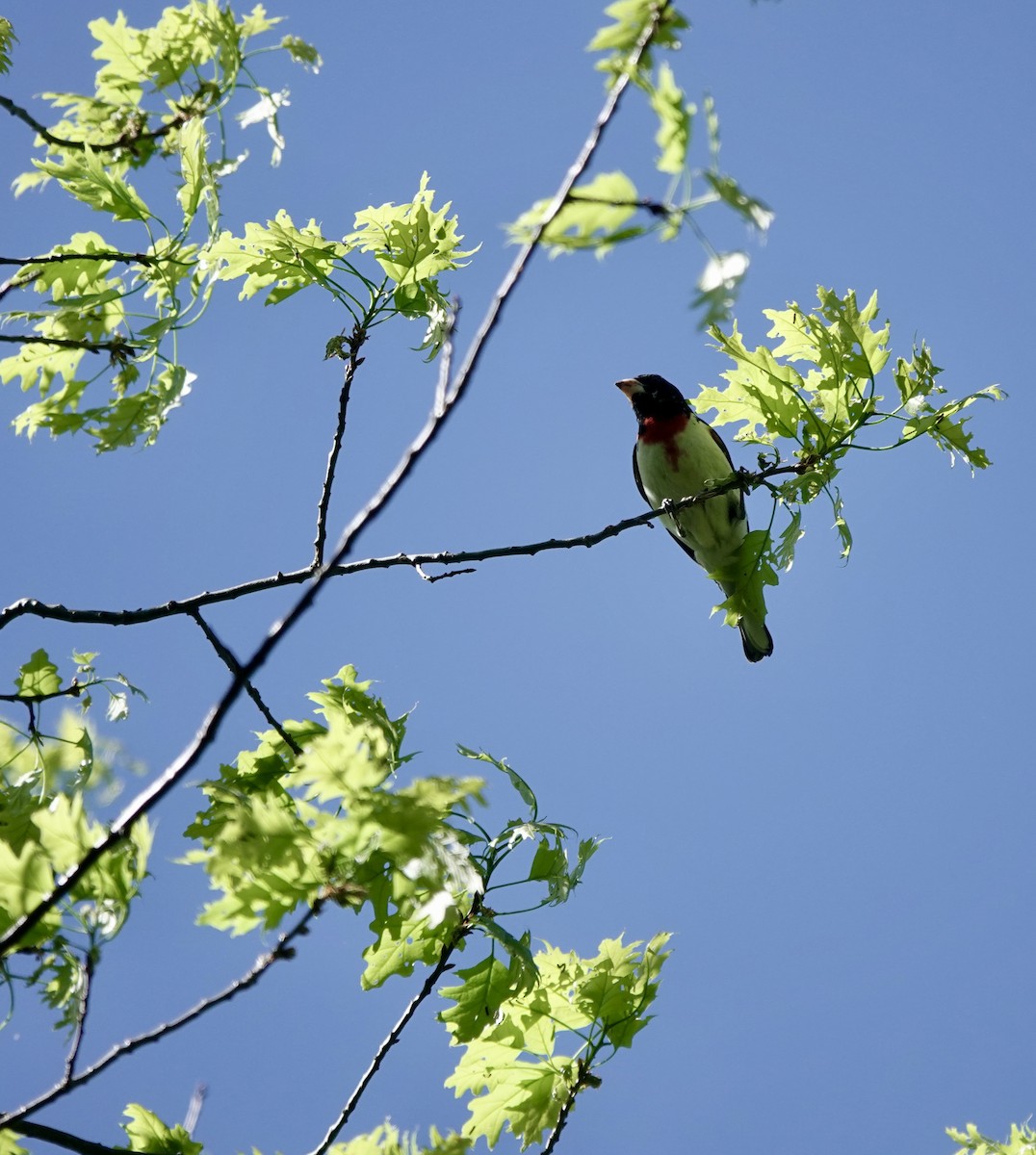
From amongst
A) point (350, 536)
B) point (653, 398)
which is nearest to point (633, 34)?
point (350, 536)

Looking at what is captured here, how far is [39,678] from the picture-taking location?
3576mm

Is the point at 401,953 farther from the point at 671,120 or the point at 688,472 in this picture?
the point at 688,472

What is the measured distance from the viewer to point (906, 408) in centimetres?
393

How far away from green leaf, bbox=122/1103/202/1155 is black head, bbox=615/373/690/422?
5098mm

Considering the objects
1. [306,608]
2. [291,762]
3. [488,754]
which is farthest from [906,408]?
[306,608]

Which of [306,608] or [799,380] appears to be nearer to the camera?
[306,608]

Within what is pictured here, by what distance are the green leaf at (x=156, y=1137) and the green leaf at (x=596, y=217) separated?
7.84 ft

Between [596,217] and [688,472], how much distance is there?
16.8ft

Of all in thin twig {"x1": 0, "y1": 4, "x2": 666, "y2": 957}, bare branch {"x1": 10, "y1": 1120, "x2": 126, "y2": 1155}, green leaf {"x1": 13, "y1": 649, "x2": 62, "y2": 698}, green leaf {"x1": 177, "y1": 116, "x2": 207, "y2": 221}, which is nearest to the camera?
thin twig {"x1": 0, "y1": 4, "x2": 666, "y2": 957}

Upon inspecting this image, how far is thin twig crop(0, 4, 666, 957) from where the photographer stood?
5.42 feet

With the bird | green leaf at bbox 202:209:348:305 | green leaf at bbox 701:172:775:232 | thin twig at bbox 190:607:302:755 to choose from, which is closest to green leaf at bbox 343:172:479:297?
green leaf at bbox 202:209:348:305

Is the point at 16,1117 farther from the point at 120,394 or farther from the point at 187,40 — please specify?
the point at 187,40

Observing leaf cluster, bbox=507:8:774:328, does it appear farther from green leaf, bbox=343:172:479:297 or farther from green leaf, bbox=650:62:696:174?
green leaf, bbox=343:172:479:297

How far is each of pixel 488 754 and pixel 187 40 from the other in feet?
7.14
